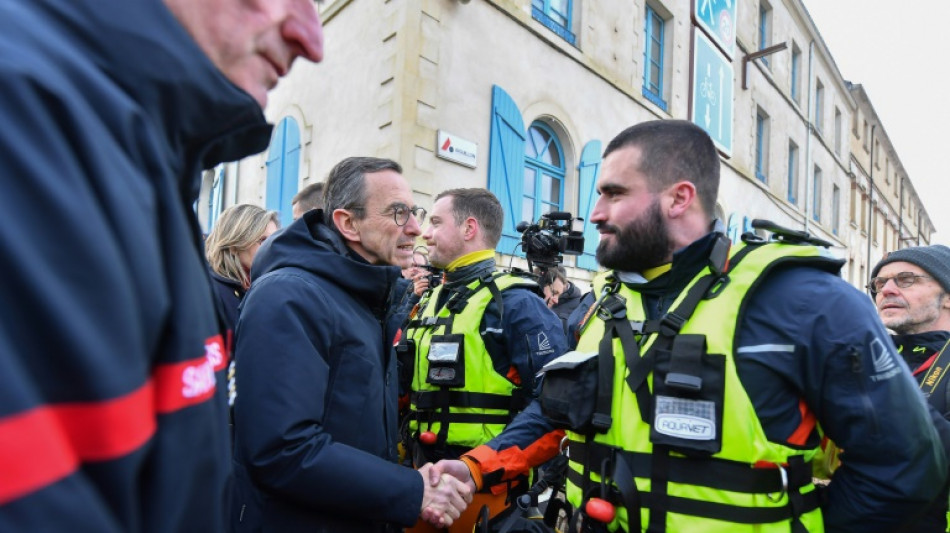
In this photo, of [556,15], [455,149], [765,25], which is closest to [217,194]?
[455,149]

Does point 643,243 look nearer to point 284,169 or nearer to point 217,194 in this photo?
point 284,169

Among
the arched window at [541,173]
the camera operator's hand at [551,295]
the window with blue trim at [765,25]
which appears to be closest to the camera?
the camera operator's hand at [551,295]

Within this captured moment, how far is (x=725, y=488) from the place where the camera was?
1501 millimetres

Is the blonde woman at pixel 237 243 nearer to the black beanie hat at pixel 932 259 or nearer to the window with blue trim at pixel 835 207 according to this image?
the black beanie hat at pixel 932 259

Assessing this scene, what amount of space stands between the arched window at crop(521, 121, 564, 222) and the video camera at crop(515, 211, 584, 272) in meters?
3.71

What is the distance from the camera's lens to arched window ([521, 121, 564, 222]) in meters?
8.48

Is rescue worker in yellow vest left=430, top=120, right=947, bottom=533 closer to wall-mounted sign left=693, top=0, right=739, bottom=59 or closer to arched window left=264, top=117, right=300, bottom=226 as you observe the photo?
arched window left=264, top=117, right=300, bottom=226

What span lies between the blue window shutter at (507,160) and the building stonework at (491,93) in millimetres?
38

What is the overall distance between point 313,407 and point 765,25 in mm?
20297

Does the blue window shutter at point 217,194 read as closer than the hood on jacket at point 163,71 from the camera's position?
No

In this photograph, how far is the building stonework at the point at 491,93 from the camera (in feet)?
22.4

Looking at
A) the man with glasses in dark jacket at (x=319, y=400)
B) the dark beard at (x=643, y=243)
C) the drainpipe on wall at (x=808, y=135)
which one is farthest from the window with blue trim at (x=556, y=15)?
the drainpipe on wall at (x=808, y=135)

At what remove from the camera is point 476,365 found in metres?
2.85

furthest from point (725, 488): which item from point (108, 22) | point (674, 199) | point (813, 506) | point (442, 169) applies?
point (442, 169)
